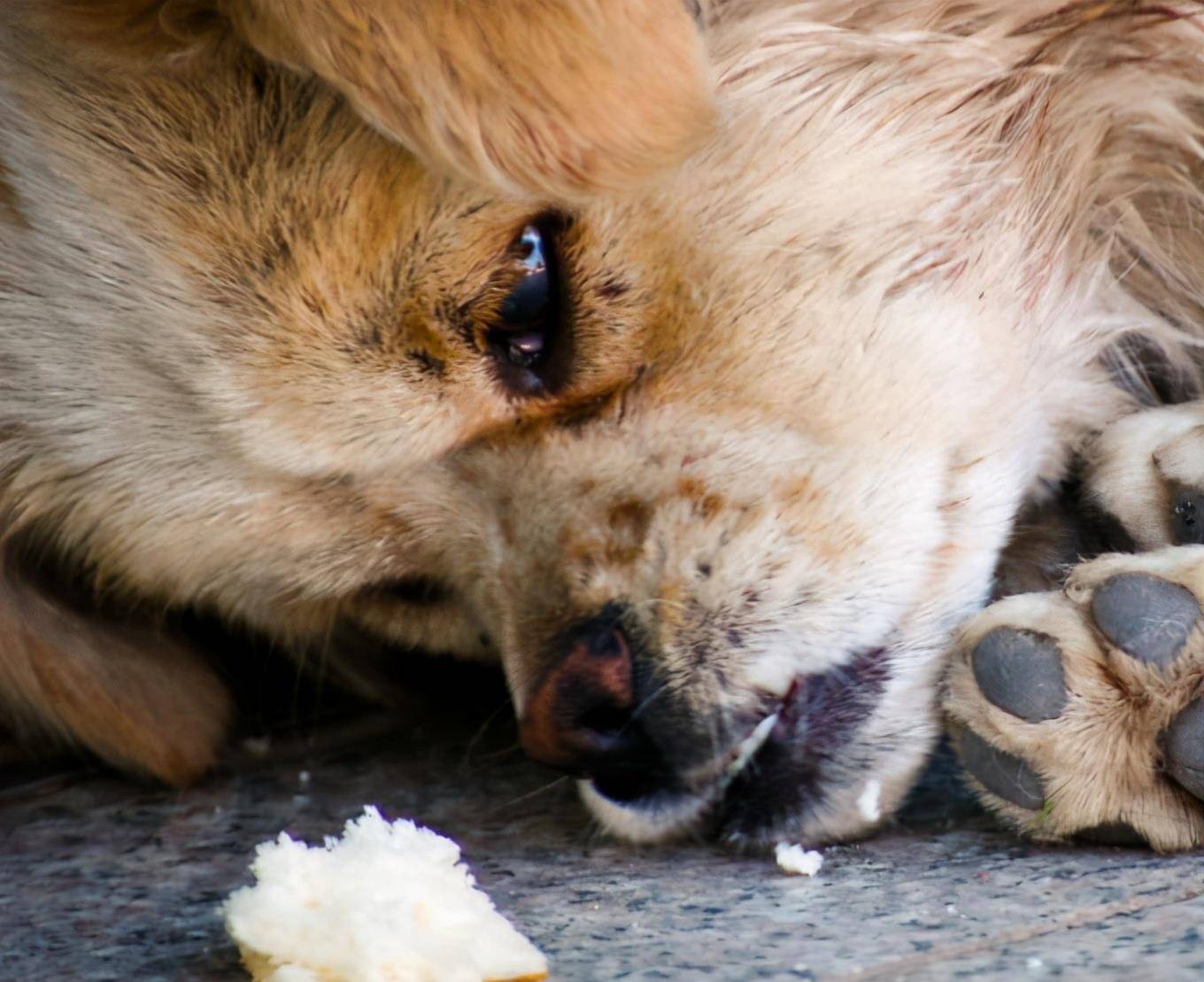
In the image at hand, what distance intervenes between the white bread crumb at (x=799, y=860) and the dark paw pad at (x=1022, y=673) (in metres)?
0.22

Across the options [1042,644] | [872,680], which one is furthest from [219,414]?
[1042,644]

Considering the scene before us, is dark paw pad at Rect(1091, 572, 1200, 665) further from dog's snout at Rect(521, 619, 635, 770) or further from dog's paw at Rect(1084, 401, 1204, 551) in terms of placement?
dog's snout at Rect(521, 619, 635, 770)

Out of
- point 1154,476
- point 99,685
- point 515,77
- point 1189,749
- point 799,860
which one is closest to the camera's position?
point 515,77

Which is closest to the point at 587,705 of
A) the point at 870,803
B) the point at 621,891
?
the point at 621,891

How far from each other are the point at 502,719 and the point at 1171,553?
875 mm

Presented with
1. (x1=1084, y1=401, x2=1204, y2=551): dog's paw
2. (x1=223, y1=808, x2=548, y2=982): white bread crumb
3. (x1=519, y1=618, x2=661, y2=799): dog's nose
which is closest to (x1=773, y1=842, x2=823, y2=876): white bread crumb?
(x1=519, y1=618, x2=661, y2=799): dog's nose

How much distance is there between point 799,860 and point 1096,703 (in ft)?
0.99

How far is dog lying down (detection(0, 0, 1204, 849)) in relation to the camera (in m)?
1.33

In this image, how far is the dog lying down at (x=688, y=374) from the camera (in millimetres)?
1326

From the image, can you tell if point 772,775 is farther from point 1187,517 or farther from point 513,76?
point 513,76

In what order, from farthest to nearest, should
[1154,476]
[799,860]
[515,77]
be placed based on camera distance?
[1154,476] < [799,860] < [515,77]

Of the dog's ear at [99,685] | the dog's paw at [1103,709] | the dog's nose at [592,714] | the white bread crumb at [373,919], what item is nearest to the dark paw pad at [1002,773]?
the dog's paw at [1103,709]

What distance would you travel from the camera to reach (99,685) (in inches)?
70.9

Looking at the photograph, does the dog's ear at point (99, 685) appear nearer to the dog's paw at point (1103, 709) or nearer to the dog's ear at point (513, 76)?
the dog's ear at point (513, 76)
